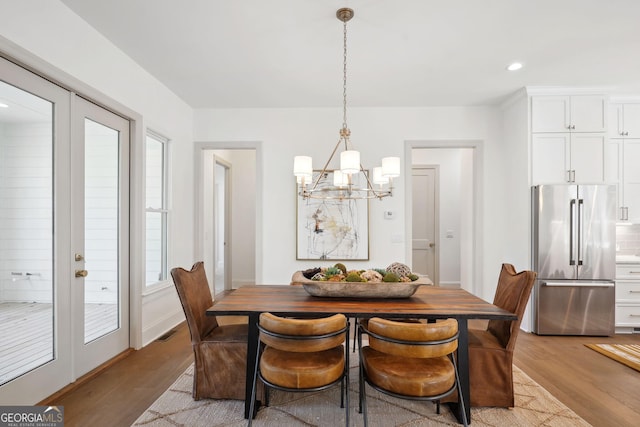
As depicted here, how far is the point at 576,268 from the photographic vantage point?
3510mm

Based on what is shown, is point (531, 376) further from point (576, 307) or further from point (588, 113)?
point (588, 113)

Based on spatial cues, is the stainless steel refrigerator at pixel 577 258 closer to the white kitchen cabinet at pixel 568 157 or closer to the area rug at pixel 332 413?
the white kitchen cabinet at pixel 568 157

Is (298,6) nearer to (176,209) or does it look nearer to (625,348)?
(176,209)

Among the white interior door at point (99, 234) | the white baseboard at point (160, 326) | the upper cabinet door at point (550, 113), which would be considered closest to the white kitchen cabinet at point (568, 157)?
the upper cabinet door at point (550, 113)

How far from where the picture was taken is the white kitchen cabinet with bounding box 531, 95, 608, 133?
365 cm

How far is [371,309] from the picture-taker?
1977 mm

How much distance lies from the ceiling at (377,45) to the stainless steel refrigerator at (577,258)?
4.27 feet

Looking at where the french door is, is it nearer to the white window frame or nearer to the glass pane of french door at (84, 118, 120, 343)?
the glass pane of french door at (84, 118, 120, 343)

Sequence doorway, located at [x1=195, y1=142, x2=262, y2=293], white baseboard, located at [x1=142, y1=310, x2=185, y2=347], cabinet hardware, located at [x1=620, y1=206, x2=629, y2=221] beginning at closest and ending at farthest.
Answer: white baseboard, located at [x1=142, y1=310, x2=185, y2=347] → cabinet hardware, located at [x1=620, y1=206, x2=629, y2=221] → doorway, located at [x1=195, y1=142, x2=262, y2=293]

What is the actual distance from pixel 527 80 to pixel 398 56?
5.37 feet

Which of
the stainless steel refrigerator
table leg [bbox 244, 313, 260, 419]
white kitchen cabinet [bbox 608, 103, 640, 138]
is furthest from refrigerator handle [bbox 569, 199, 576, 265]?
table leg [bbox 244, 313, 260, 419]

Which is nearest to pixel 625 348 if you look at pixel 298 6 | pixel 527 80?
pixel 527 80

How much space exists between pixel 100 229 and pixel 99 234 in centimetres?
4

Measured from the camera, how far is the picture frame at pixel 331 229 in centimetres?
425
